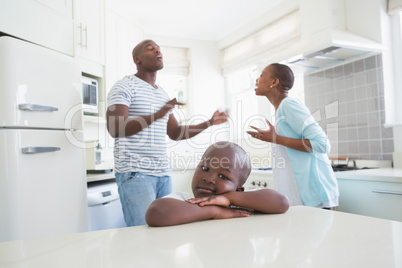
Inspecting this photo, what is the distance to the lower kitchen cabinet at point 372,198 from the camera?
74.5 inches

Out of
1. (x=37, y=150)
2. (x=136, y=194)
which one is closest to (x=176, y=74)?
(x=37, y=150)

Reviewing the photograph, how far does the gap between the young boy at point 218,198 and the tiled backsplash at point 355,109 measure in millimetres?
1620

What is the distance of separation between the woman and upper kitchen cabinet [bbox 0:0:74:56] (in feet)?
4.90

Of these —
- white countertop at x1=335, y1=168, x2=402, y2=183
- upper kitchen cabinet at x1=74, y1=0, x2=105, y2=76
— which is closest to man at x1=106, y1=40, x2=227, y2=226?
white countertop at x1=335, y1=168, x2=402, y2=183

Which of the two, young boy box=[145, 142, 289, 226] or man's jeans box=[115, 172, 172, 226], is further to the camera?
man's jeans box=[115, 172, 172, 226]

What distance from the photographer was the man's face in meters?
1.51

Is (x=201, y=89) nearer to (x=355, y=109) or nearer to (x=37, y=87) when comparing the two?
(x=355, y=109)

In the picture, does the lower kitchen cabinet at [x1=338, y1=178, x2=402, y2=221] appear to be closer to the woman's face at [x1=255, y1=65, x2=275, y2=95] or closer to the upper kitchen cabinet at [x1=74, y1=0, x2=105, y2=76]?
the woman's face at [x1=255, y1=65, x2=275, y2=95]

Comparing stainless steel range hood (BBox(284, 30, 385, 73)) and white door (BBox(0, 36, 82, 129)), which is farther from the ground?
stainless steel range hood (BBox(284, 30, 385, 73))

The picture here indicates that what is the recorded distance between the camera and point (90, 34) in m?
2.94

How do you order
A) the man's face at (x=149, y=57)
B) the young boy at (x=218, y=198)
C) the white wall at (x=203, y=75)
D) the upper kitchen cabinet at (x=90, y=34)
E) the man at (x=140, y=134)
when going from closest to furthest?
the young boy at (x=218, y=198), the man at (x=140, y=134), the man's face at (x=149, y=57), the upper kitchen cabinet at (x=90, y=34), the white wall at (x=203, y=75)

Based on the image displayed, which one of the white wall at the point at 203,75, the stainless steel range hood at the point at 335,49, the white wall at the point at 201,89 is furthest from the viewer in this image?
the white wall at the point at 203,75

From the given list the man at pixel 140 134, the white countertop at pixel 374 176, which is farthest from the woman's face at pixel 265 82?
the white countertop at pixel 374 176

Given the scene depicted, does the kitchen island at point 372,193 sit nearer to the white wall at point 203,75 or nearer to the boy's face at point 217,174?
the boy's face at point 217,174
